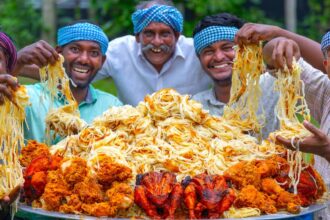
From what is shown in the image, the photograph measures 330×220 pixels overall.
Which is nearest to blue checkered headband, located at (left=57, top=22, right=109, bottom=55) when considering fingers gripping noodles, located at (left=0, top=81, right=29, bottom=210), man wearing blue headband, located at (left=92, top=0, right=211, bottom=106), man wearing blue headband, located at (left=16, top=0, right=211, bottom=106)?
man wearing blue headband, located at (left=16, top=0, right=211, bottom=106)

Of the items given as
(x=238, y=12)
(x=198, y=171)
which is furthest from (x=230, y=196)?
(x=238, y=12)

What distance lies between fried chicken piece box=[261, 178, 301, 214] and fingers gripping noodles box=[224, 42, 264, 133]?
0.91 m

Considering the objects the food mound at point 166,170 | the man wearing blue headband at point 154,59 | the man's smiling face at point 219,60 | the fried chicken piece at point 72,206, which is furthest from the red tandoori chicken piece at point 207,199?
the man wearing blue headband at point 154,59

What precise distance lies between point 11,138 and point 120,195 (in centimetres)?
88

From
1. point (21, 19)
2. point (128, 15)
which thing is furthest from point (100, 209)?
point (21, 19)

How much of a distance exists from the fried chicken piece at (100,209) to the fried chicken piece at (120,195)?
0.03m

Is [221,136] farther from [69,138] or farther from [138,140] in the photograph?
[69,138]

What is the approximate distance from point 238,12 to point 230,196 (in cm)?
1369

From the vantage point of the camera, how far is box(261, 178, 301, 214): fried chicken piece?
14.6 feet

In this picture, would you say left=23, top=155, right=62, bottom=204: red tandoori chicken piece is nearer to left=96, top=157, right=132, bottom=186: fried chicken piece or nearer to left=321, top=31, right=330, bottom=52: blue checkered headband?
left=96, top=157, right=132, bottom=186: fried chicken piece

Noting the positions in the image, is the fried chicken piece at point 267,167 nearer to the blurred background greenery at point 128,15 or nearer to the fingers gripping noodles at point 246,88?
the fingers gripping noodles at point 246,88

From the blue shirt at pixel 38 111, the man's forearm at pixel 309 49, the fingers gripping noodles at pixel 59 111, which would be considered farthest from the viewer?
the blue shirt at pixel 38 111

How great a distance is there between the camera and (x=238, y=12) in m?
17.7

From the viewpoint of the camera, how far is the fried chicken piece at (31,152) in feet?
16.1
